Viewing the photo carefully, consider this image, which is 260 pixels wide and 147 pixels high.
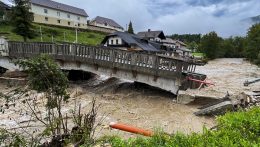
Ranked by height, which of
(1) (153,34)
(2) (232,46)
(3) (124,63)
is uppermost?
(1) (153,34)

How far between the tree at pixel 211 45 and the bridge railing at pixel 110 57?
51.7 meters

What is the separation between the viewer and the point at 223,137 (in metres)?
3.84

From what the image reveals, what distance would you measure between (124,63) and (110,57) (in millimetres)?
1183

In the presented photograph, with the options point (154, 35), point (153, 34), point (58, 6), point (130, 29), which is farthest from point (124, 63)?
point (130, 29)

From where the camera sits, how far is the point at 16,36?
126 feet

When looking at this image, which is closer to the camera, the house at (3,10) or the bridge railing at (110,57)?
the bridge railing at (110,57)

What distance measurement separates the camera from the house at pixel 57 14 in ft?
192

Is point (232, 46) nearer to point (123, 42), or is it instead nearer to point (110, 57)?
point (123, 42)

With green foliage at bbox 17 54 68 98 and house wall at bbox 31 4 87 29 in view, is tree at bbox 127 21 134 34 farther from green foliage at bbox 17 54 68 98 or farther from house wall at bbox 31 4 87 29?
green foliage at bbox 17 54 68 98

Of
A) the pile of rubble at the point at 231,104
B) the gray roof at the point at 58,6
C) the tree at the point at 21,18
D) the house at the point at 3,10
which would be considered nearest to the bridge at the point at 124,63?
the pile of rubble at the point at 231,104

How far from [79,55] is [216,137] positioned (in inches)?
547

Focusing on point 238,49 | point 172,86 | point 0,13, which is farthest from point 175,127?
point 238,49

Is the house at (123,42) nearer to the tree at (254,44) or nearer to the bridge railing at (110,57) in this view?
the tree at (254,44)

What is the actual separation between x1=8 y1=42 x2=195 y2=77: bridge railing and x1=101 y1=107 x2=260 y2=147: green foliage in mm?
8528
